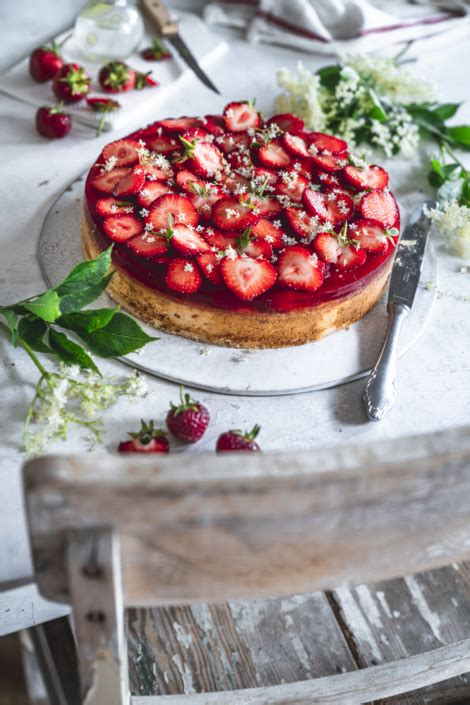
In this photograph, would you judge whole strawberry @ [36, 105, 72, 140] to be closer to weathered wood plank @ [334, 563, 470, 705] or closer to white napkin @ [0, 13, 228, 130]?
white napkin @ [0, 13, 228, 130]

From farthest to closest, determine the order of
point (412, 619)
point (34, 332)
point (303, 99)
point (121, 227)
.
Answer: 1. point (303, 99)
2. point (412, 619)
3. point (121, 227)
4. point (34, 332)

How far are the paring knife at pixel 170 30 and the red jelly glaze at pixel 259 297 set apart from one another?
717 millimetres

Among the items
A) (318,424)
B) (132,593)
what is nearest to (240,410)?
(318,424)

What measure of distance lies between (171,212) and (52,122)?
1.65 feet

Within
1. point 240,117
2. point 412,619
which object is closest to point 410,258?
point 240,117

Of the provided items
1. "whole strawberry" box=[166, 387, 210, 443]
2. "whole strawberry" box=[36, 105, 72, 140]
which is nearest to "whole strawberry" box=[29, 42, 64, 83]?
"whole strawberry" box=[36, 105, 72, 140]

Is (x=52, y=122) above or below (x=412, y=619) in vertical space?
above

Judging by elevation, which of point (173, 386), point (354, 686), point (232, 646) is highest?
point (173, 386)

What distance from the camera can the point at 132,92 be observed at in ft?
5.90

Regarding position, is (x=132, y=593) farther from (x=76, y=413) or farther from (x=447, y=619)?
(x=447, y=619)

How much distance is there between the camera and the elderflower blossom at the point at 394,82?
1.79 metres

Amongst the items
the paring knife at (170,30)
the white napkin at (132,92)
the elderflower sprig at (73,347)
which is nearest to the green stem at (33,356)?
the elderflower sprig at (73,347)

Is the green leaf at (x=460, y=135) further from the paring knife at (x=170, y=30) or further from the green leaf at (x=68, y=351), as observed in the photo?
the green leaf at (x=68, y=351)

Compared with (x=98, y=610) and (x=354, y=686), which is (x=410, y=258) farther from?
(x=98, y=610)
